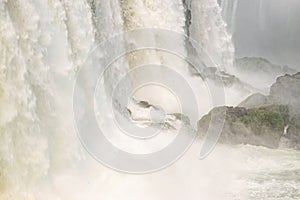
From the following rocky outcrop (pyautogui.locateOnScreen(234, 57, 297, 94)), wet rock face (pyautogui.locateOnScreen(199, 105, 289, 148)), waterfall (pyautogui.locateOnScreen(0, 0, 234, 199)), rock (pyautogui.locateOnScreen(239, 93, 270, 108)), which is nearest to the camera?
waterfall (pyautogui.locateOnScreen(0, 0, 234, 199))

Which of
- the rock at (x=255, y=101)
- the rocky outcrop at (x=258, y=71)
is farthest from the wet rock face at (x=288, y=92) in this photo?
the rocky outcrop at (x=258, y=71)

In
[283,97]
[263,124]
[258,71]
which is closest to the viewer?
[263,124]

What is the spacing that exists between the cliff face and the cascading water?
0.34 m

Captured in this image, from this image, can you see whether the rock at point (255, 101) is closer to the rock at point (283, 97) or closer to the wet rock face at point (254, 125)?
the rock at point (283, 97)

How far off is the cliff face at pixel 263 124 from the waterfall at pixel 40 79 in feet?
6.84

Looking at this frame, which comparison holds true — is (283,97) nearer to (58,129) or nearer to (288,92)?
(288,92)

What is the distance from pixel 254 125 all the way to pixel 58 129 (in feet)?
14.5

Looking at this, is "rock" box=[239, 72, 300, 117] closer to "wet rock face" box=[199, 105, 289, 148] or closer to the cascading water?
"wet rock face" box=[199, 105, 289, 148]

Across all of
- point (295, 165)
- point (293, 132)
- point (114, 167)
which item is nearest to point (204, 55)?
point (293, 132)

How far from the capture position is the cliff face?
11.2m

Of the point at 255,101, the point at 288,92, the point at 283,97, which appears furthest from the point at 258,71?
the point at 255,101

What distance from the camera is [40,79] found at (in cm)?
755

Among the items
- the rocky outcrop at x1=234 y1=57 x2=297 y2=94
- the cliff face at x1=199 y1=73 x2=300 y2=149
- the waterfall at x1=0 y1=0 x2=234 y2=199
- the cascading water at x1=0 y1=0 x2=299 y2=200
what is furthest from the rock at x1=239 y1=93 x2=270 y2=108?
the rocky outcrop at x1=234 y1=57 x2=297 y2=94

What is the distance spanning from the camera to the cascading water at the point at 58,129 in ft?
22.6
